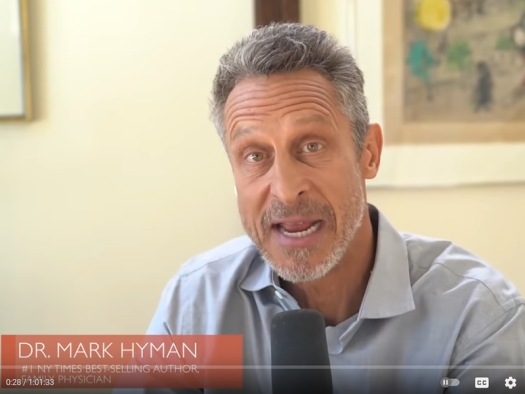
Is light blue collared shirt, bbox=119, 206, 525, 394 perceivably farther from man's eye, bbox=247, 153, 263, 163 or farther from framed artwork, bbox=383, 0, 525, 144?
framed artwork, bbox=383, 0, 525, 144

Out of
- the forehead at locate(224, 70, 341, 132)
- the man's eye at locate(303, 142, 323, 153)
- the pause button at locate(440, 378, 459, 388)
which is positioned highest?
the forehead at locate(224, 70, 341, 132)

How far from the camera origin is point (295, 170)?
82cm

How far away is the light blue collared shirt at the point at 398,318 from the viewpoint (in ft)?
2.62

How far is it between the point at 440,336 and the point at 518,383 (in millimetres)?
125

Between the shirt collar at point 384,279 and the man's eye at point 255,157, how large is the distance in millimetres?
207

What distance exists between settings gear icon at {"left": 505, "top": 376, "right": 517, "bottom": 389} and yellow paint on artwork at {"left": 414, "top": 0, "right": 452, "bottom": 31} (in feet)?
2.72

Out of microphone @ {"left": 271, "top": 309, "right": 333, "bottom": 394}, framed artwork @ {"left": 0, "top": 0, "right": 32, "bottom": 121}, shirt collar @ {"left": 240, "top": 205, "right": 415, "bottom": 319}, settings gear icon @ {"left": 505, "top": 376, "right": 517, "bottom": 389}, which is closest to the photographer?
microphone @ {"left": 271, "top": 309, "right": 333, "bottom": 394}

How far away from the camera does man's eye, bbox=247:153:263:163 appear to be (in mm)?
861

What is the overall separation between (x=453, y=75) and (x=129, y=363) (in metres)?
0.97

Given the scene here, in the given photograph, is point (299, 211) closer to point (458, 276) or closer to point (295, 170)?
point (295, 170)

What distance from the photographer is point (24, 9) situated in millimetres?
1225
